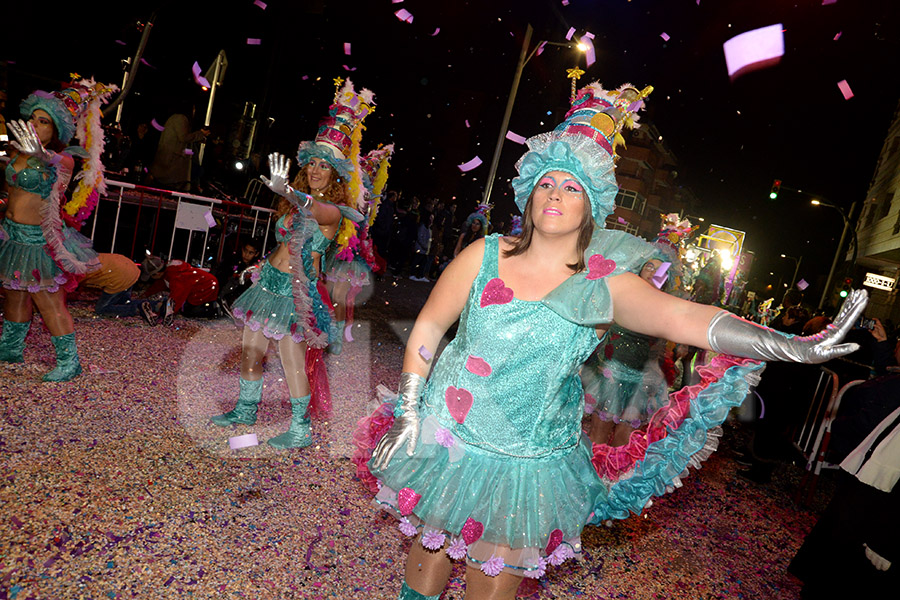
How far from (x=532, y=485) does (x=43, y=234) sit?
4252mm

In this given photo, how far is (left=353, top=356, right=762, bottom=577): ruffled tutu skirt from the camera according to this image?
2.02 m

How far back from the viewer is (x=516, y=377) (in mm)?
2180

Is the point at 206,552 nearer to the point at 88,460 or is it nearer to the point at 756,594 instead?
the point at 88,460

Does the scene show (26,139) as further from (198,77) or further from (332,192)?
(198,77)

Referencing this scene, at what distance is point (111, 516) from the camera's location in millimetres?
2988

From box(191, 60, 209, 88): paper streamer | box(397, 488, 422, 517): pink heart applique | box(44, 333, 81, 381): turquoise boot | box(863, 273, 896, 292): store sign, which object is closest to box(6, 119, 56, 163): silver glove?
box(44, 333, 81, 381): turquoise boot

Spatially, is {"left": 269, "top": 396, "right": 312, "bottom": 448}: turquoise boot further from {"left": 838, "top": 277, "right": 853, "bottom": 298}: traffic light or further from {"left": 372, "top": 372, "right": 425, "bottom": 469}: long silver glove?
{"left": 838, "top": 277, "right": 853, "bottom": 298}: traffic light

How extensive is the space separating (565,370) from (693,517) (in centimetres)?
368

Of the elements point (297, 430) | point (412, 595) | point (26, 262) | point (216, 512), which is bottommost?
point (216, 512)

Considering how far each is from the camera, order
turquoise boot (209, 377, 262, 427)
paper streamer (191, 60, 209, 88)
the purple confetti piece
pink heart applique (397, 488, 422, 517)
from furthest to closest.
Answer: the purple confetti piece → paper streamer (191, 60, 209, 88) → turquoise boot (209, 377, 262, 427) → pink heart applique (397, 488, 422, 517)

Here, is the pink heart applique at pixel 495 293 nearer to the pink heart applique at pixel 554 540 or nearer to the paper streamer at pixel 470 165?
the pink heart applique at pixel 554 540

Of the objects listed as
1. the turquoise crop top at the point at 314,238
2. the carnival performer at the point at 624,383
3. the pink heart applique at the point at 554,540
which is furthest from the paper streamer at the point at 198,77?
the pink heart applique at the point at 554,540

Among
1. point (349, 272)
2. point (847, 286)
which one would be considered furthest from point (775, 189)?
point (349, 272)

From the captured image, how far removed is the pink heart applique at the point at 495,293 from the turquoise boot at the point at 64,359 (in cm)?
383
